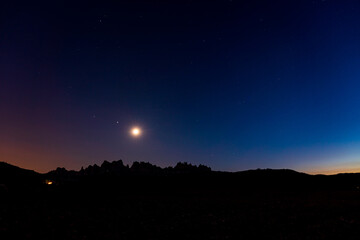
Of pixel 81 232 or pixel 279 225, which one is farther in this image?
pixel 279 225

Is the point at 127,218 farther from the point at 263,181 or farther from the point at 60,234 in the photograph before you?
the point at 263,181

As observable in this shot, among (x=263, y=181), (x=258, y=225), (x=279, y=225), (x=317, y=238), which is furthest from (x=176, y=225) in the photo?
(x=263, y=181)

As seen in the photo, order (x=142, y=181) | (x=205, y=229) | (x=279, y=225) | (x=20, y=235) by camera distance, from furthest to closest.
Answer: (x=142, y=181)
(x=279, y=225)
(x=205, y=229)
(x=20, y=235)

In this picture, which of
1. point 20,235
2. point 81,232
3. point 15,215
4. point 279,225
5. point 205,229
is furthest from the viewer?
point 15,215

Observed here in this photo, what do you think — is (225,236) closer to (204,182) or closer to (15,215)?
(15,215)

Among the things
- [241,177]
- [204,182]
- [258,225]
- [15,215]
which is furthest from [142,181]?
[258,225]

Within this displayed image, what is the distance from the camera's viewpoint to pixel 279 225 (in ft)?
64.3

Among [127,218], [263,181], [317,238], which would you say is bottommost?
[317,238]

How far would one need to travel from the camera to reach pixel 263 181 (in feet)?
271

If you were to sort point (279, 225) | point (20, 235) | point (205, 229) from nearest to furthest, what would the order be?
point (20, 235) → point (205, 229) → point (279, 225)

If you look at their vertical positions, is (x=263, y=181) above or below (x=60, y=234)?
above

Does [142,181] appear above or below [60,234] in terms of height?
above

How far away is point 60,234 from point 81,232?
4.26 ft

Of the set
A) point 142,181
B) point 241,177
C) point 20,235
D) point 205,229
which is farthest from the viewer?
point 241,177
